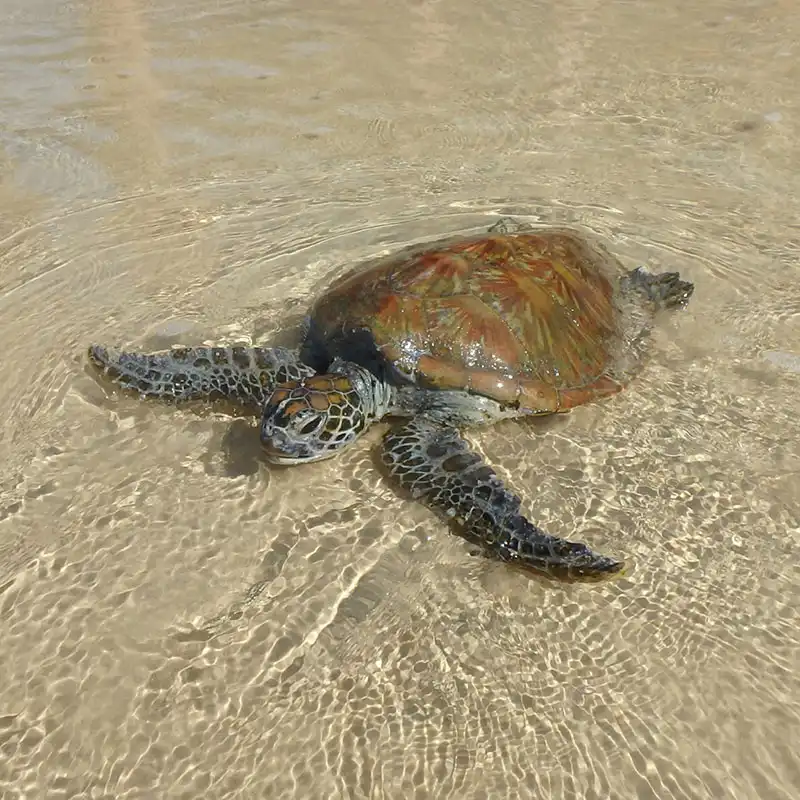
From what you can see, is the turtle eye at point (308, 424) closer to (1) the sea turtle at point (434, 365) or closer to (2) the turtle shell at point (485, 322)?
(1) the sea turtle at point (434, 365)

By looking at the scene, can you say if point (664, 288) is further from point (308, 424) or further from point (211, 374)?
point (211, 374)

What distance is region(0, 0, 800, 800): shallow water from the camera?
2.57 m

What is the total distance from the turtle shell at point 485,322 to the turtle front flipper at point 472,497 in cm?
30

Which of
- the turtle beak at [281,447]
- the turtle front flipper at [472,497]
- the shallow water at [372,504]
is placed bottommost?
the shallow water at [372,504]

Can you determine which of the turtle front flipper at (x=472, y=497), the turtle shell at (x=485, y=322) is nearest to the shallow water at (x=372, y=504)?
the turtle front flipper at (x=472, y=497)

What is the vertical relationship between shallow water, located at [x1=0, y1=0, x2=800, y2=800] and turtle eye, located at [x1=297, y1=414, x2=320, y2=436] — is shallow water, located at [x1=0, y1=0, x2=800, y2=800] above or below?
below

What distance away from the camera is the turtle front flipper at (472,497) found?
2.92 metres

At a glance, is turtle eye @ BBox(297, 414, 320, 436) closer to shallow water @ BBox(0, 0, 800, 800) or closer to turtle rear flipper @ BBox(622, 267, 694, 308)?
shallow water @ BBox(0, 0, 800, 800)

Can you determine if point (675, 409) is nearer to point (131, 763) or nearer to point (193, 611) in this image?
point (193, 611)

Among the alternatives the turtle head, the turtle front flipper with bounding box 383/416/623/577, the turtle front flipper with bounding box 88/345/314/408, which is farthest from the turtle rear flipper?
the turtle front flipper with bounding box 88/345/314/408

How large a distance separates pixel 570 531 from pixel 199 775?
1.80 meters

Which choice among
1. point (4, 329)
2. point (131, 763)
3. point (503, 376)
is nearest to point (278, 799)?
point (131, 763)

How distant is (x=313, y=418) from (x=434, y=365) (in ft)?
A: 2.17

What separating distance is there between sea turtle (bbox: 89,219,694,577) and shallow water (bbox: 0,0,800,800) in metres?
0.17
